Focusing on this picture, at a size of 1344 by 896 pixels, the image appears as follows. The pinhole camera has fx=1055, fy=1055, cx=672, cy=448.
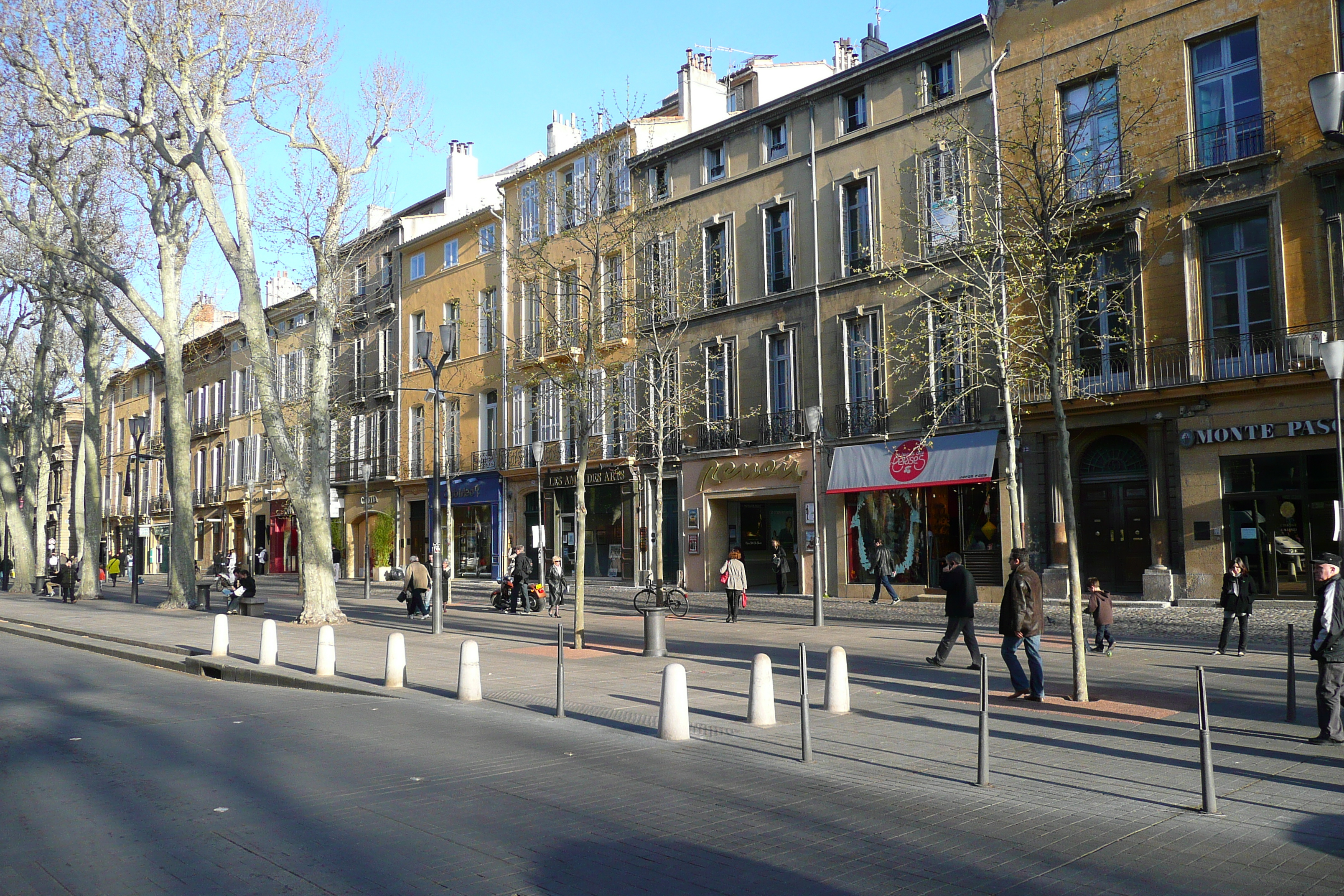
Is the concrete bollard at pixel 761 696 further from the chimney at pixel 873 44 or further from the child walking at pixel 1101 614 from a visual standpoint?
the chimney at pixel 873 44

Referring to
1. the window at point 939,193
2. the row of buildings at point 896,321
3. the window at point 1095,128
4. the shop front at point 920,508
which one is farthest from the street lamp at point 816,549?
the window at point 1095,128

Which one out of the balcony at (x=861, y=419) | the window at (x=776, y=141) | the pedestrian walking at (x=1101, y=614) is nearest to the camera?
the pedestrian walking at (x=1101, y=614)

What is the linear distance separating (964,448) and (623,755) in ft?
61.2

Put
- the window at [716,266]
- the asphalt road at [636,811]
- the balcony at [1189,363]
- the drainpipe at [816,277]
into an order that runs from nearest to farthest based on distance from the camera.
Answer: the asphalt road at [636,811], the balcony at [1189,363], the drainpipe at [816,277], the window at [716,266]

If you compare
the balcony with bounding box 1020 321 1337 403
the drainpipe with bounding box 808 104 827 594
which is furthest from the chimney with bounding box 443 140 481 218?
the balcony with bounding box 1020 321 1337 403

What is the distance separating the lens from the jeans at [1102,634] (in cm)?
1627

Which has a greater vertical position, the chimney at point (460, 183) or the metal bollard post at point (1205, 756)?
the chimney at point (460, 183)

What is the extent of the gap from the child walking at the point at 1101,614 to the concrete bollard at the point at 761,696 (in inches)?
317

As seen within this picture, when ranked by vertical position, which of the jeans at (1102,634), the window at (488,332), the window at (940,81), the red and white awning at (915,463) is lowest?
the jeans at (1102,634)

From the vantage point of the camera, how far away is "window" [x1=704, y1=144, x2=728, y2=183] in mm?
32688

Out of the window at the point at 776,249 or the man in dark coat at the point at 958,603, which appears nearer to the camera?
the man in dark coat at the point at 958,603

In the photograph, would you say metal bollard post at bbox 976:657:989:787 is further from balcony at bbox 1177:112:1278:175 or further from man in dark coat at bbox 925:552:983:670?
balcony at bbox 1177:112:1278:175

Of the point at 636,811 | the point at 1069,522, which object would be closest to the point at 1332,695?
the point at 1069,522

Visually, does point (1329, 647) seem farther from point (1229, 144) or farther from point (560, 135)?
point (560, 135)
